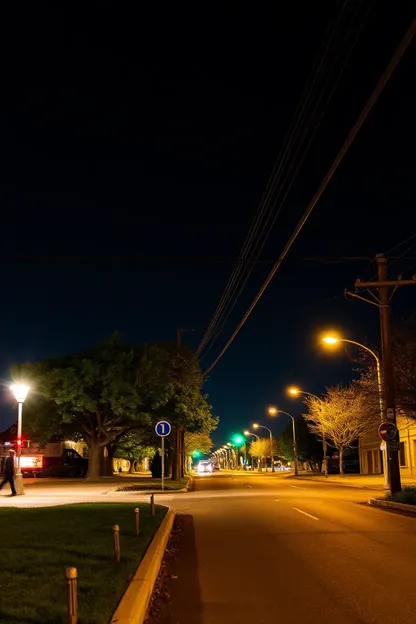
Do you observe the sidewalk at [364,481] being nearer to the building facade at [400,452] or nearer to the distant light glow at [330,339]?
the building facade at [400,452]

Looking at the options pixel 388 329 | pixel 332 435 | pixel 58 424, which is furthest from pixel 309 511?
pixel 332 435

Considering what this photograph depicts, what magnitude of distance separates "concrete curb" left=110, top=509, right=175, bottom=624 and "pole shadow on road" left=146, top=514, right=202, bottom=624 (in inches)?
6.2

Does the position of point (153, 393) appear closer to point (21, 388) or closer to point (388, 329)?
point (21, 388)

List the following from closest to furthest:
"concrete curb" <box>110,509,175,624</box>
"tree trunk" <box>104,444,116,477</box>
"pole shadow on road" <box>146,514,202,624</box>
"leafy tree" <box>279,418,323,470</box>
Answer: "concrete curb" <box>110,509,175,624</box>
"pole shadow on road" <box>146,514,202,624</box>
"tree trunk" <box>104,444,116,477</box>
"leafy tree" <box>279,418,323,470</box>

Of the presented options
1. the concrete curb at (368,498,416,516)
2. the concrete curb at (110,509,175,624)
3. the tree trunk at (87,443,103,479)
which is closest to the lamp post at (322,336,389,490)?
the concrete curb at (368,498,416,516)

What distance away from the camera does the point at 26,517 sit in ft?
54.1

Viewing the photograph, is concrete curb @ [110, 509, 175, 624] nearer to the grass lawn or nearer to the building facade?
the grass lawn

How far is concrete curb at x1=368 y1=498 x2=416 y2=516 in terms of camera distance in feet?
64.8

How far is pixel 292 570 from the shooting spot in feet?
33.0

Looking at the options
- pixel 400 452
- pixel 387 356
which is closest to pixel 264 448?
pixel 400 452

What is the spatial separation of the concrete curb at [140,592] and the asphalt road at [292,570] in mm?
245

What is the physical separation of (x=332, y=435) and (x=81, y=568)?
150 ft

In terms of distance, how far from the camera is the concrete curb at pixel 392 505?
64.8 ft

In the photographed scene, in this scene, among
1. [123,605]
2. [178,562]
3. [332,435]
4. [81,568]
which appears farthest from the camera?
[332,435]
